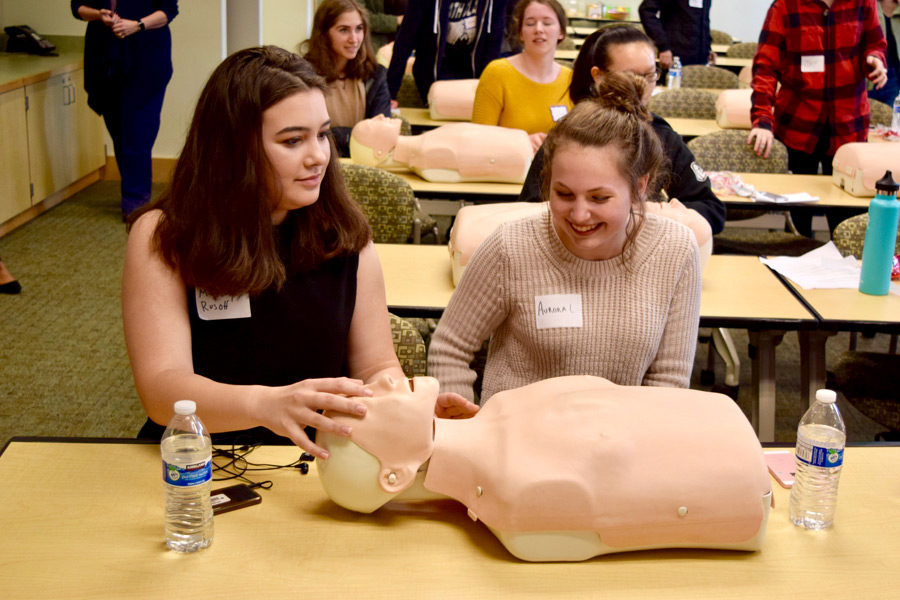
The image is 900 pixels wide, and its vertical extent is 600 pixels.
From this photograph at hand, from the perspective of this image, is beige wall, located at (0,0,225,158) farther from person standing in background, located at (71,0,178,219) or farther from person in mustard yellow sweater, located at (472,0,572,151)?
person in mustard yellow sweater, located at (472,0,572,151)

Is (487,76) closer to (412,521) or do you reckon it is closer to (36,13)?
(412,521)

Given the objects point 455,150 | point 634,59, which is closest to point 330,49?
point 455,150

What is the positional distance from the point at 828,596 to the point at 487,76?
10.4ft

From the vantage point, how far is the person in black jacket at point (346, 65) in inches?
164

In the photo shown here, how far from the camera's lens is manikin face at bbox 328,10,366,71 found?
4156mm

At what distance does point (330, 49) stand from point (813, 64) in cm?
221

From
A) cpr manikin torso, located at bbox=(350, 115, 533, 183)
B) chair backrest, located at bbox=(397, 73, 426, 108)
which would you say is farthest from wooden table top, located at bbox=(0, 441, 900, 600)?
chair backrest, located at bbox=(397, 73, 426, 108)

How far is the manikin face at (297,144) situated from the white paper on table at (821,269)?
65.8 inches

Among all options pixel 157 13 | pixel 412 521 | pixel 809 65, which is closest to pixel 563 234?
pixel 412 521

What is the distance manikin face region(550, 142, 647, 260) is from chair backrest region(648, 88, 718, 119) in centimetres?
391

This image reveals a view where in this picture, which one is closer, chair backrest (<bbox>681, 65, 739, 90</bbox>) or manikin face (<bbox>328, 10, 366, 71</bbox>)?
manikin face (<bbox>328, 10, 366, 71</bbox>)

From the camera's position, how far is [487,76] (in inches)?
163

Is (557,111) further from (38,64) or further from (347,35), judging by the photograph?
(38,64)

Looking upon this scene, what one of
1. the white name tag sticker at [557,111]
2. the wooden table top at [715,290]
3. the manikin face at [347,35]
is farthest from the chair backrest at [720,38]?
the wooden table top at [715,290]
